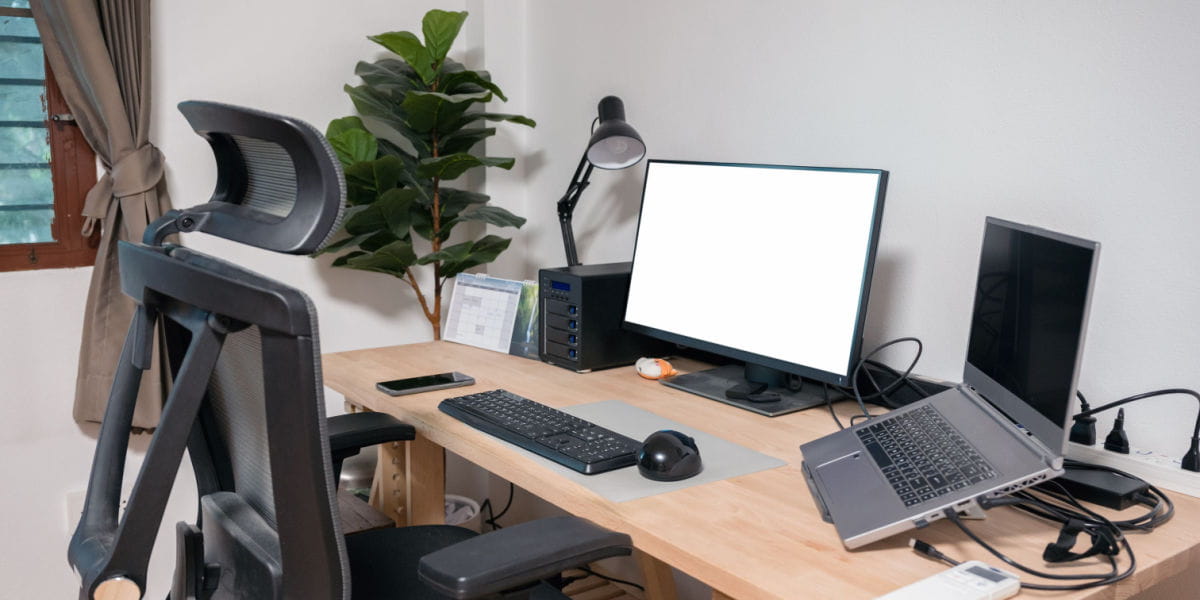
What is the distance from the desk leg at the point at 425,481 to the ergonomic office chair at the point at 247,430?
74 cm

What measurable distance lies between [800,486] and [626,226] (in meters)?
1.24

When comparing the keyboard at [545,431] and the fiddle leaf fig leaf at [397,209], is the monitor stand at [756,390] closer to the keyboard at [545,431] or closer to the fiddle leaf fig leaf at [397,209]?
the keyboard at [545,431]

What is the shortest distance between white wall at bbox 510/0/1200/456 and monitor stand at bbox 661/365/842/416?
0.59 ft

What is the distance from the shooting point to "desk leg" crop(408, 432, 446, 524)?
202 centimetres

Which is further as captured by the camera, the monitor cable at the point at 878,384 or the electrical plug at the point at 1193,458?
the monitor cable at the point at 878,384

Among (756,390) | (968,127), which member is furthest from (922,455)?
(968,127)

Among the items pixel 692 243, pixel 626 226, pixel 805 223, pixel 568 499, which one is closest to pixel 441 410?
pixel 568 499

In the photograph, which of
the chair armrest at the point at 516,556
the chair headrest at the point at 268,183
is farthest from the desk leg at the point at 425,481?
the chair headrest at the point at 268,183

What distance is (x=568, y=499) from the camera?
1367 mm

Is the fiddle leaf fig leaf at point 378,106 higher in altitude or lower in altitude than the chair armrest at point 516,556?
higher

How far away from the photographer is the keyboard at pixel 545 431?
1.45 meters

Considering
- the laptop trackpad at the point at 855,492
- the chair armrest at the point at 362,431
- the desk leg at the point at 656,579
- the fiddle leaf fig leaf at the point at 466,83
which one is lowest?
the desk leg at the point at 656,579

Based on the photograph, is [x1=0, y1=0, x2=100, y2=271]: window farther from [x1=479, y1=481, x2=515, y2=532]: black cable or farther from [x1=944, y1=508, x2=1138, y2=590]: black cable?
[x1=944, y1=508, x2=1138, y2=590]: black cable

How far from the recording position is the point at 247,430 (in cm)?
115
